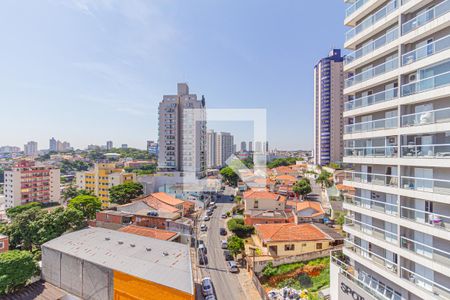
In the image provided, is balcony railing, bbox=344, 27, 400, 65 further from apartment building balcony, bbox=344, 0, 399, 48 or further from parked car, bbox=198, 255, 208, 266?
parked car, bbox=198, 255, 208, 266

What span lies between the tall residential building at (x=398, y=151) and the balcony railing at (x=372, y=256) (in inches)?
1.5

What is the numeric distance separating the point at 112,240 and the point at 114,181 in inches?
943

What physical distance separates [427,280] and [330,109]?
183ft

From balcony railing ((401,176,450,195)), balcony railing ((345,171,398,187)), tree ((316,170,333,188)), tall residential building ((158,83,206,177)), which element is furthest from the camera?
tall residential building ((158,83,206,177))

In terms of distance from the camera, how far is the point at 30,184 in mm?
44094

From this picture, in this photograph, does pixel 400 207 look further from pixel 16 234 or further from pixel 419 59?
pixel 16 234

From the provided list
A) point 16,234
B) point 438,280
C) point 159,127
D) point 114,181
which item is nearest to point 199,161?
point 159,127

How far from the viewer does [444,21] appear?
6.61 m

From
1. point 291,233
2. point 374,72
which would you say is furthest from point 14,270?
point 374,72

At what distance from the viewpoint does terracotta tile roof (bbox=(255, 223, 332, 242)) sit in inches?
720

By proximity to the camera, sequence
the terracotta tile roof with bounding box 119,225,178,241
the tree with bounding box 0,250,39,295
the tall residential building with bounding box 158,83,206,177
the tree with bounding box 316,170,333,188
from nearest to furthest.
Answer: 1. the tree with bounding box 0,250,39,295
2. the terracotta tile roof with bounding box 119,225,178,241
3. the tree with bounding box 316,170,333,188
4. the tall residential building with bounding box 158,83,206,177

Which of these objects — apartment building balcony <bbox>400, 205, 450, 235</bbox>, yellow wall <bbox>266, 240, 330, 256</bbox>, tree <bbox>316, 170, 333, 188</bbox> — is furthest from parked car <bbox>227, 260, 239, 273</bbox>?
tree <bbox>316, 170, 333, 188</bbox>

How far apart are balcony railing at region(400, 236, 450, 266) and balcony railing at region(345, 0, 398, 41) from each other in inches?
311

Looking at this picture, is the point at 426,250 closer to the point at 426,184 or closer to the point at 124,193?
the point at 426,184
